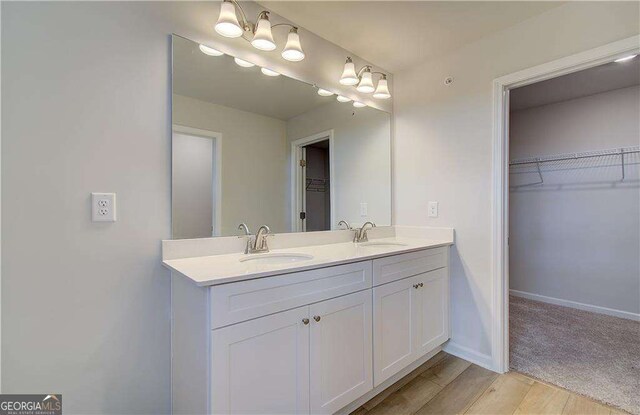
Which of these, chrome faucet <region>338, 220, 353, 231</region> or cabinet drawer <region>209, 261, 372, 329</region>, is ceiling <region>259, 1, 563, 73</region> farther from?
cabinet drawer <region>209, 261, 372, 329</region>

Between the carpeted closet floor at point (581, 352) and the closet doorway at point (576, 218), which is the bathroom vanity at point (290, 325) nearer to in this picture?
the carpeted closet floor at point (581, 352)

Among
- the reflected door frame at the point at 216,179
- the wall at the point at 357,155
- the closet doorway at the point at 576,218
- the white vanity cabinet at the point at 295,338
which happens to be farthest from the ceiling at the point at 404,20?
the white vanity cabinet at the point at 295,338

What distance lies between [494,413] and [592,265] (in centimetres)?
247

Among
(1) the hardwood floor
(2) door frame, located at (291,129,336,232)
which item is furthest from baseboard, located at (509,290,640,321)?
(2) door frame, located at (291,129,336,232)

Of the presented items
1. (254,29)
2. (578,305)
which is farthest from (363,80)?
(578,305)

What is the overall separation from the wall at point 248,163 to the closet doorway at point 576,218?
6.70ft

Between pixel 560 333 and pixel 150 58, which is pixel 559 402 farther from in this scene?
pixel 150 58

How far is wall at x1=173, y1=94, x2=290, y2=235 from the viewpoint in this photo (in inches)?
63.1

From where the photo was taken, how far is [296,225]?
1.94 meters

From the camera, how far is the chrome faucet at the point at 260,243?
163cm

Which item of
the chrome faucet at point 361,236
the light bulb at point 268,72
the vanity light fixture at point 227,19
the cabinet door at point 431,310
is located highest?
the vanity light fixture at point 227,19

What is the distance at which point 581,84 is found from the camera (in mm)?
2748

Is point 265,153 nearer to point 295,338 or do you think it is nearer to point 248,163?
point 248,163

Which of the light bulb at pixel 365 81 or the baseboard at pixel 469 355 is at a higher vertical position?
the light bulb at pixel 365 81
